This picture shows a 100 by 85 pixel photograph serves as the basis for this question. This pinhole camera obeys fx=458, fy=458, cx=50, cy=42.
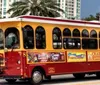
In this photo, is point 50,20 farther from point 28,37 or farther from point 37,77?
point 37,77

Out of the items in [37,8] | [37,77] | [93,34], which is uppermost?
[37,8]

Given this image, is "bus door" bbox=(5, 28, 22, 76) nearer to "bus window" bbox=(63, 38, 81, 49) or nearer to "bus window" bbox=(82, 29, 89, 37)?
"bus window" bbox=(63, 38, 81, 49)

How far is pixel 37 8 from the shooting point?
5181 cm

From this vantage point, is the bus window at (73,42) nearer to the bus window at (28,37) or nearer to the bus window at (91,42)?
the bus window at (91,42)

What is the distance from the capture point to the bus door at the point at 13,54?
62.8 feet

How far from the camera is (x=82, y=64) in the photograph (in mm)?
22391

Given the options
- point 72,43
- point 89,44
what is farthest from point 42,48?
point 89,44

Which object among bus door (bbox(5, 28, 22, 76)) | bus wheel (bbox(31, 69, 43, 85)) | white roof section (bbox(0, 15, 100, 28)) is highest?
white roof section (bbox(0, 15, 100, 28))

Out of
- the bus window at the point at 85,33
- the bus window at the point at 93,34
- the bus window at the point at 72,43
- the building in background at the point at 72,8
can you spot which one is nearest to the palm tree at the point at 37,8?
the bus window at the point at 93,34

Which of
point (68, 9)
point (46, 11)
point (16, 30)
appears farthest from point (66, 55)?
point (68, 9)

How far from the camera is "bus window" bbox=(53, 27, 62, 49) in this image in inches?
821

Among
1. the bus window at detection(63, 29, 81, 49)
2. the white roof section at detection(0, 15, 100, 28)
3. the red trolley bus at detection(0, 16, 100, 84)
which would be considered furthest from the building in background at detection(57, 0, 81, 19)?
the bus window at detection(63, 29, 81, 49)

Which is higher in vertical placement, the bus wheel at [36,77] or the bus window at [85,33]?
the bus window at [85,33]

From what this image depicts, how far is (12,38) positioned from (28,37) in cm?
68
